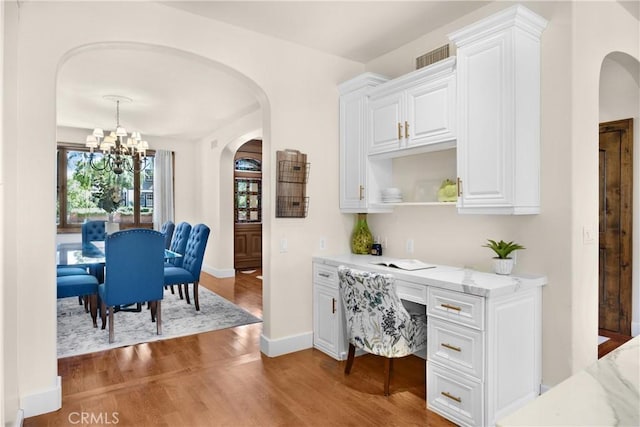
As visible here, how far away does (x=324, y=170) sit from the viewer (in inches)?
146

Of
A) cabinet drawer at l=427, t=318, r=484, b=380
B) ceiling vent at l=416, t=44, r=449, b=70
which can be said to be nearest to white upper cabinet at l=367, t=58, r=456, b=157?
ceiling vent at l=416, t=44, r=449, b=70

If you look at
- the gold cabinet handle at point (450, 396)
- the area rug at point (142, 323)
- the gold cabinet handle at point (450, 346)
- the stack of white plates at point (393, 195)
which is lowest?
the area rug at point (142, 323)

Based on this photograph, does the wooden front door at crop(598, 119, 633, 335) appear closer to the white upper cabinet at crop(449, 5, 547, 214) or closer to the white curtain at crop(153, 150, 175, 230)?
the white upper cabinet at crop(449, 5, 547, 214)

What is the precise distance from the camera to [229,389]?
2.74 meters

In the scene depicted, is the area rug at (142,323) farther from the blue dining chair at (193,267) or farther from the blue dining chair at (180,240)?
the blue dining chair at (180,240)

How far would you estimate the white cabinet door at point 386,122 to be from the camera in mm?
3135

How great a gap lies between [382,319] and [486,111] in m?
1.52

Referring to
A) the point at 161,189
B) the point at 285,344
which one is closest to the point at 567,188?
the point at 285,344

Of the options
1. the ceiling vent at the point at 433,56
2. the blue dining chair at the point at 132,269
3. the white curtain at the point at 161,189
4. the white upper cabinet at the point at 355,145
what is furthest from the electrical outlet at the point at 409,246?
the white curtain at the point at 161,189

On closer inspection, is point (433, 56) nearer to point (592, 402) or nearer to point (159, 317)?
point (592, 402)

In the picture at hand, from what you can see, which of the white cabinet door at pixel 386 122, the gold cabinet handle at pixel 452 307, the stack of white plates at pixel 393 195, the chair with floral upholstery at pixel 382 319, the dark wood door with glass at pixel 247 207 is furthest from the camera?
the dark wood door with glass at pixel 247 207

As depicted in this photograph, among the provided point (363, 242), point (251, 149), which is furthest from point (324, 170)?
point (251, 149)

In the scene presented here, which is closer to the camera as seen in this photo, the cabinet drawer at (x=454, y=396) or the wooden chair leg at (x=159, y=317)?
the cabinet drawer at (x=454, y=396)

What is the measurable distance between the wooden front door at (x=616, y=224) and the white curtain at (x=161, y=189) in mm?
6942
